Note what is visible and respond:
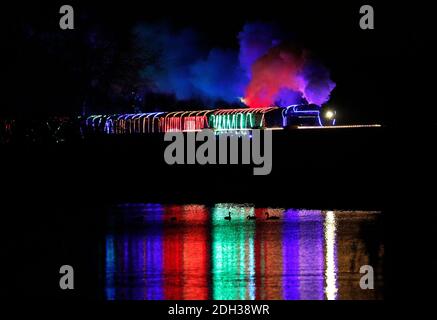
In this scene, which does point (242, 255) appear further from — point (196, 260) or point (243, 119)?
point (243, 119)

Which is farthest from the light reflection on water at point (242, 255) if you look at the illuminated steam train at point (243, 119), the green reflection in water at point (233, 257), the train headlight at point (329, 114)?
the train headlight at point (329, 114)

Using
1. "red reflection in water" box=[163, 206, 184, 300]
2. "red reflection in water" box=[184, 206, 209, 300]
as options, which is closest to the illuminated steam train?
"red reflection in water" box=[184, 206, 209, 300]

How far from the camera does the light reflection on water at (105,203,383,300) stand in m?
15.2

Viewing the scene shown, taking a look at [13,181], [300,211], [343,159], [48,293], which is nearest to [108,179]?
[13,181]

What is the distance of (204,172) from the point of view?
3628cm

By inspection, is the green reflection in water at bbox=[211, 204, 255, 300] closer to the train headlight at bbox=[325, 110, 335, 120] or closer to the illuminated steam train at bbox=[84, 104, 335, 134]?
the illuminated steam train at bbox=[84, 104, 335, 134]

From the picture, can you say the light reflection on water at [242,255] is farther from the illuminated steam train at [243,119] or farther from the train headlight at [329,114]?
the train headlight at [329,114]

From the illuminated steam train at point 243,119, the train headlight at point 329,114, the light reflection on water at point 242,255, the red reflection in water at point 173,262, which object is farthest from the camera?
the train headlight at point 329,114

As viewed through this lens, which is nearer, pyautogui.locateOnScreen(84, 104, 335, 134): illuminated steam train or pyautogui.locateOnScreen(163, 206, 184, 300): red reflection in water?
pyautogui.locateOnScreen(163, 206, 184, 300): red reflection in water

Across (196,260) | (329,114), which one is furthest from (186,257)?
(329,114)

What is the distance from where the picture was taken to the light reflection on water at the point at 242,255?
15.2 metres

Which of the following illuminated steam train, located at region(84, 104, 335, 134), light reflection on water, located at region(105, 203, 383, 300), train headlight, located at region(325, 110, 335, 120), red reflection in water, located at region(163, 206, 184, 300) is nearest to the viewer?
red reflection in water, located at region(163, 206, 184, 300)

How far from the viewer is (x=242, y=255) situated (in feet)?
62.2
